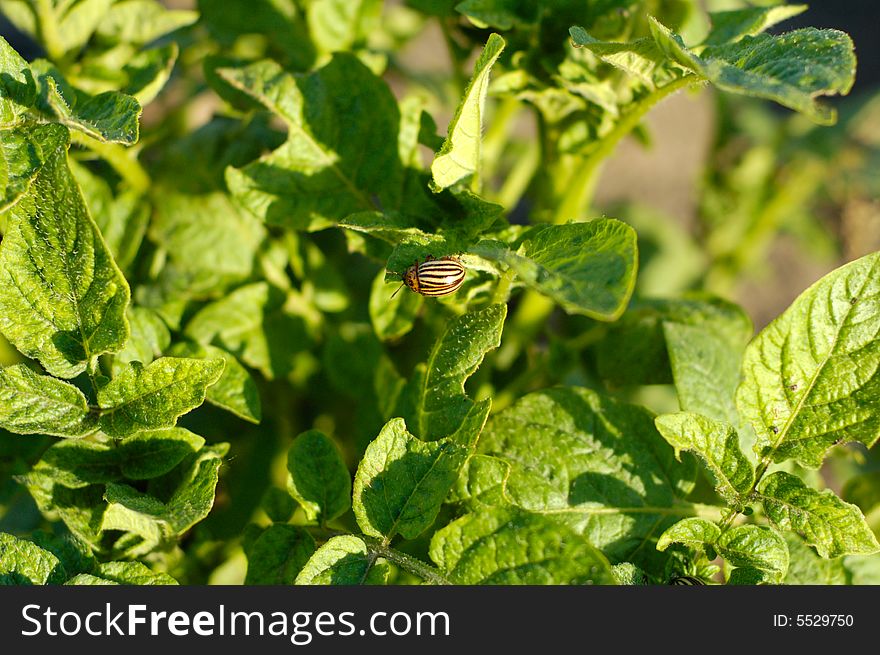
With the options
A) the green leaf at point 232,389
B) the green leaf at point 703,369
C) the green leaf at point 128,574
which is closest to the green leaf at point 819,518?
the green leaf at point 703,369

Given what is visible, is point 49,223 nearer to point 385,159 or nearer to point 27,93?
point 27,93

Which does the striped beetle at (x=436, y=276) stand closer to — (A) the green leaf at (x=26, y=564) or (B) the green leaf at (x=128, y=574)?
(B) the green leaf at (x=128, y=574)

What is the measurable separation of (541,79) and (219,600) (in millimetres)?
1277

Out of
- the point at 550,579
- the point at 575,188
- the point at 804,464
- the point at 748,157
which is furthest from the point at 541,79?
the point at 748,157

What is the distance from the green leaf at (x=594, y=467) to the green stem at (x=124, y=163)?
1.05m

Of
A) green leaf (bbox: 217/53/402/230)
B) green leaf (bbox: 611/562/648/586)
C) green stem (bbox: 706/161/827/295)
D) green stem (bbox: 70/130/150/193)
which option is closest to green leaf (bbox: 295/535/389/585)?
green leaf (bbox: 611/562/648/586)

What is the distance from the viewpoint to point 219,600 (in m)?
1.41

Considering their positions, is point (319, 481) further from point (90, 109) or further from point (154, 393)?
point (90, 109)

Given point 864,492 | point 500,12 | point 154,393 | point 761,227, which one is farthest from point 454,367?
point 761,227

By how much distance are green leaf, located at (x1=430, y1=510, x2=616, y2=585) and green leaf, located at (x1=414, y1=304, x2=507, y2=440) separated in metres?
0.19

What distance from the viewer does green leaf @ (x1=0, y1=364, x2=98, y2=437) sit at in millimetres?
1389

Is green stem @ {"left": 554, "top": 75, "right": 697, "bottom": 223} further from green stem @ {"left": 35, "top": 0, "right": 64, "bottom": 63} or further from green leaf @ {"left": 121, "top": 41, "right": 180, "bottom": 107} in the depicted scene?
green stem @ {"left": 35, "top": 0, "right": 64, "bottom": 63}

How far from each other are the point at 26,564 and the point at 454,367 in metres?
0.81

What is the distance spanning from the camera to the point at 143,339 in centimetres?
167
